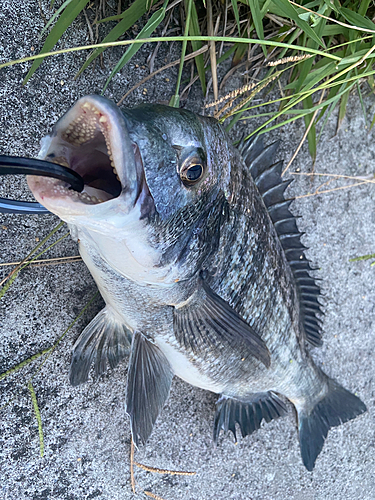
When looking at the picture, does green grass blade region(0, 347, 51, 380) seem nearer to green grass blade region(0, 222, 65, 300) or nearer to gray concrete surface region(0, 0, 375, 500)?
gray concrete surface region(0, 0, 375, 500)

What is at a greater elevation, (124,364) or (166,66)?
(166,66)

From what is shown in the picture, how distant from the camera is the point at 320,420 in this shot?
1.71m

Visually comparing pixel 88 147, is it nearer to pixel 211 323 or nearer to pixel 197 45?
pixel 211 323

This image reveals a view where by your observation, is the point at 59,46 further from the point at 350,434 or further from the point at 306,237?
the point at 350,434

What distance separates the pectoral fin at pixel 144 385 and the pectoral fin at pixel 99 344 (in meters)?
0.18

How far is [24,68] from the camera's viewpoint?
1.30 meters

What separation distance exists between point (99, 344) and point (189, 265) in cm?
60

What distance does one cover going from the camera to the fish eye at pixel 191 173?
0.88 m

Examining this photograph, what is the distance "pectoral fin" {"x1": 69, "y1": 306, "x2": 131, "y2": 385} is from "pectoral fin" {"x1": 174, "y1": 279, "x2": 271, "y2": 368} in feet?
0.99

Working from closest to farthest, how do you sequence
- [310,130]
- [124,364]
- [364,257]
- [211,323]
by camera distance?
[211,323] → [124,364] → [310,130] → [364,257]

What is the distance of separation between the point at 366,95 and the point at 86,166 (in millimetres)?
1610

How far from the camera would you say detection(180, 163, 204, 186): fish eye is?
88cm

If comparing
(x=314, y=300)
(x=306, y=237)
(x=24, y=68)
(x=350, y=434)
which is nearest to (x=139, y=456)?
(x=314, y=300)

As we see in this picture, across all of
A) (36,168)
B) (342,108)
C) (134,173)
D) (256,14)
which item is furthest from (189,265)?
(342,108)
